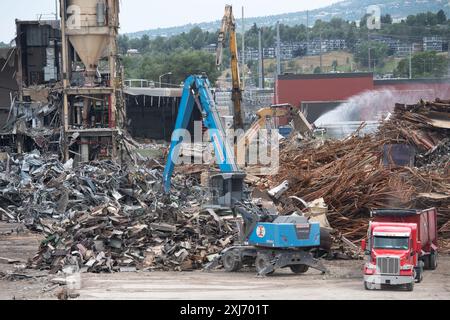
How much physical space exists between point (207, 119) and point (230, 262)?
18.6 feet

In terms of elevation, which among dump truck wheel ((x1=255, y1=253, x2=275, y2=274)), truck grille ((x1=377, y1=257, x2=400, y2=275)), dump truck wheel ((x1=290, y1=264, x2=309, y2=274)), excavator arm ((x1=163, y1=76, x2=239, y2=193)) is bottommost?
dump truck wheel ((x1=290, y1=264, x2=309, y2=274))

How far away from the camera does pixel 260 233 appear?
24.4m

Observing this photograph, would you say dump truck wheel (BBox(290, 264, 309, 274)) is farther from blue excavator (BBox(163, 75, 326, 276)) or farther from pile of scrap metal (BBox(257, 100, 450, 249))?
pile of scrap metal (BBox(257, 100, 450, 249))

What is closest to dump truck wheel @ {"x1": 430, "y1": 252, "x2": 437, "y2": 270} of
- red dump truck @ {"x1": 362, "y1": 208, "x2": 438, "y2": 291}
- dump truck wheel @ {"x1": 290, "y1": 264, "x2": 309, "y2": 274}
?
red dump truck @ {"x1": 362, "y1": 208, "x2": 438, "y2": 291}

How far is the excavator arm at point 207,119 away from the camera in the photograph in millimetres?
28547

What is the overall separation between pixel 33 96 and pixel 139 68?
64865 mm

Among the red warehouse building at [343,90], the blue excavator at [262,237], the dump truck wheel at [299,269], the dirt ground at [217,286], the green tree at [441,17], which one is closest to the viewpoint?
the dirt ground at [217,286]

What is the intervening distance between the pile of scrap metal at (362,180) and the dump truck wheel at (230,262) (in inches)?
146

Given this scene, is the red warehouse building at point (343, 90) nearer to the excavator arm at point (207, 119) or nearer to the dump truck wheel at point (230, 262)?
the excavator arm at point (207, 119)

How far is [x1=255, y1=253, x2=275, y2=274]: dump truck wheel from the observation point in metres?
24.4

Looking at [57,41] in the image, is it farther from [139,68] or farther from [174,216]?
[139,68]

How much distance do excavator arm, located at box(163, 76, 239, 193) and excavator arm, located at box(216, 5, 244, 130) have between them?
4.40 metres

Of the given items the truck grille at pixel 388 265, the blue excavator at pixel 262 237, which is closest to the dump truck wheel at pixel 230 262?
the blue excavator at pixel 262 237

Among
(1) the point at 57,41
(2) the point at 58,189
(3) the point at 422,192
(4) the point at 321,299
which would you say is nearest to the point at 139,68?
(1) the point at 57,41
